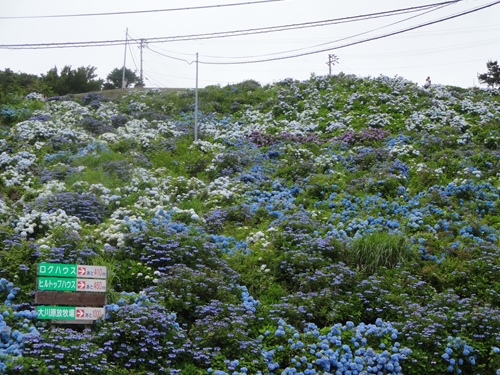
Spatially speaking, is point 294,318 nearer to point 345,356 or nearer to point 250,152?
point 345,356

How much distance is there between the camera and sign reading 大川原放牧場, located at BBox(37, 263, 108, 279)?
7.30 metres

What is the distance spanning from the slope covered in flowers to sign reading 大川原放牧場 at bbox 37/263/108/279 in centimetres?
47

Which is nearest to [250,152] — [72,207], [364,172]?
[364,172]

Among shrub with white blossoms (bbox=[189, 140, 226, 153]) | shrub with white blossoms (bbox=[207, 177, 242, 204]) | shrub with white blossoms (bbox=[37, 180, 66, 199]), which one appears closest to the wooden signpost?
shrub with white blossoms (bbox=[37, 180, 66, 199])

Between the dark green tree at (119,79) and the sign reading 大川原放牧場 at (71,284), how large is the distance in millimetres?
27193

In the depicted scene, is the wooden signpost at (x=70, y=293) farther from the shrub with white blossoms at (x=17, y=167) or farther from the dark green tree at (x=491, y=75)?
the dark green tree at (x=491, y=75)

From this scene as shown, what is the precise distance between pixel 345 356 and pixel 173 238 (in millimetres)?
3491

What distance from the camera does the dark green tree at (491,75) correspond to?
25516mm

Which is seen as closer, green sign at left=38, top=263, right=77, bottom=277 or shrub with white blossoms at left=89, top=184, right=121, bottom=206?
green sign at left=38, top=263, right=77, bottom=277

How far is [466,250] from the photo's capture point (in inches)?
410

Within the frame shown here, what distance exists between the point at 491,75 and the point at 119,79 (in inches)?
840

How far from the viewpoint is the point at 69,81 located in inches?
1045

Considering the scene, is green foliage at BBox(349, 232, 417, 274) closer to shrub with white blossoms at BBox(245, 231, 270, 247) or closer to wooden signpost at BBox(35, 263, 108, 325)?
shrub with white blossoms at BBox(245, 231, 270, 247)

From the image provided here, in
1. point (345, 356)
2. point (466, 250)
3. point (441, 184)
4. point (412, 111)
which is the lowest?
point (345, 356)
